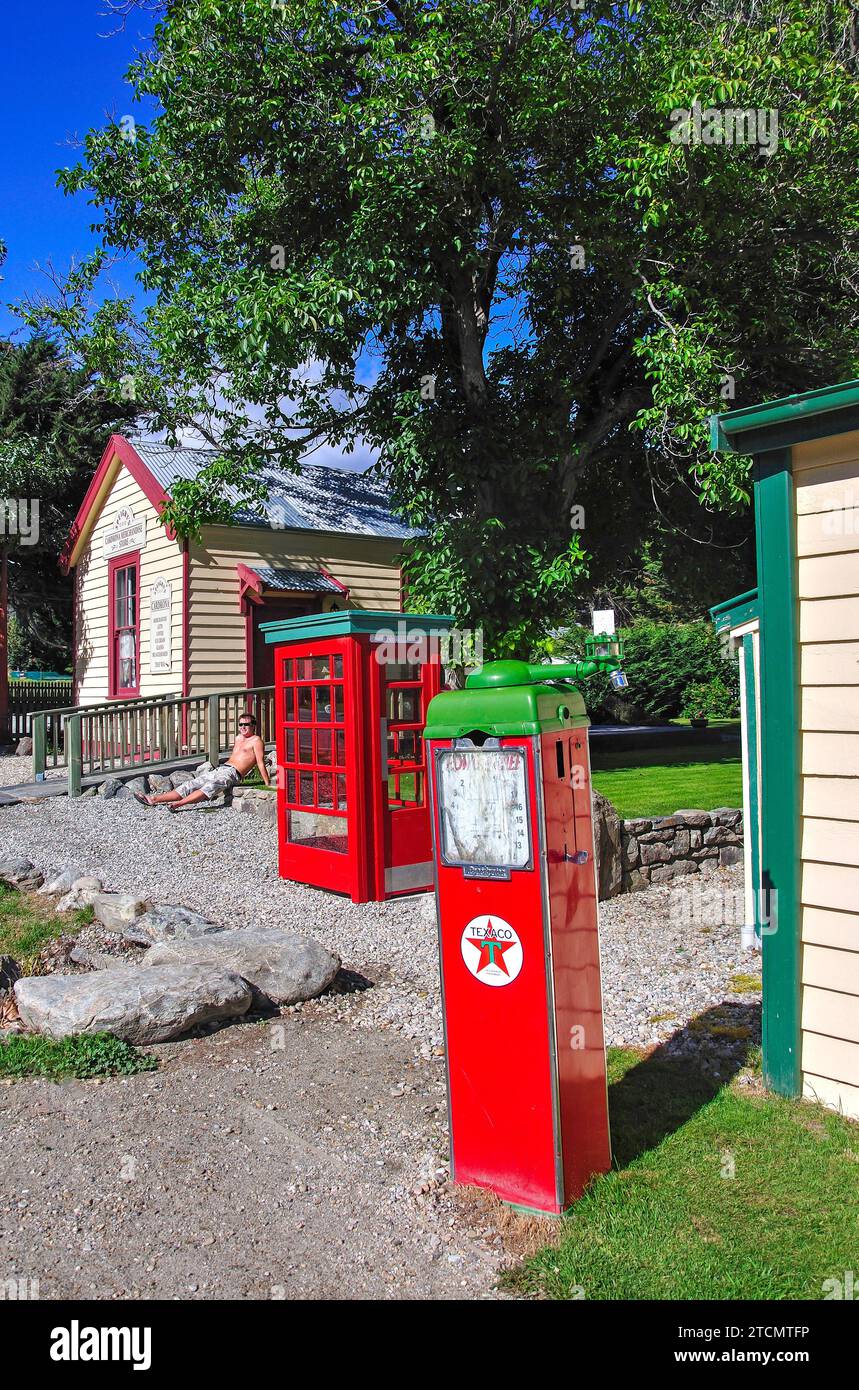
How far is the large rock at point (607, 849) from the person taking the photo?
793 cm

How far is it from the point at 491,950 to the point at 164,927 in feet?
12.4

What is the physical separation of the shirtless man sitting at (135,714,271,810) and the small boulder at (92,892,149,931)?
5.11 m

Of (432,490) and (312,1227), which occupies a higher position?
(432,490)

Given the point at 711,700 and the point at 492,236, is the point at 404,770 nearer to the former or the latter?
the point at 492,236

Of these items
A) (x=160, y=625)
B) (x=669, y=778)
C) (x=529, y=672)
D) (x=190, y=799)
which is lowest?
(x=190, y=799)

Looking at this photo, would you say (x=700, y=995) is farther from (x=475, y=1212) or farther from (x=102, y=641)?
(x=102, y=641)

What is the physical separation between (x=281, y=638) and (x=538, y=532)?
5.57 m

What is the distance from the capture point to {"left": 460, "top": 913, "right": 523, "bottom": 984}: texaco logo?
3.39 metres

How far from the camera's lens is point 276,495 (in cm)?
1728

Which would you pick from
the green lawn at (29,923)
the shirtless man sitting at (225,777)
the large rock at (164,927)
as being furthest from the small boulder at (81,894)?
the shirtless man sitting at (225,777)

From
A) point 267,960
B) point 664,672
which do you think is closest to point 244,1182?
point 267,960

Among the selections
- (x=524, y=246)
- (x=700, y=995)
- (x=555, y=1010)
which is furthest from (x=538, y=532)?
(x=555, y=1010)

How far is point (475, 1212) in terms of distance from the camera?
11.2 ft
